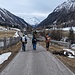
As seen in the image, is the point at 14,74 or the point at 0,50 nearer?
the point at 14,74

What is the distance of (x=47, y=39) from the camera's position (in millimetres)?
25562

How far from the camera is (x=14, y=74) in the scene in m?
11.1

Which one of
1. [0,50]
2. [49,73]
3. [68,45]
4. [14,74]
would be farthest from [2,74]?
[68,45]

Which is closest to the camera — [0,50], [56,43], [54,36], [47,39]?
Answer: [0,50]

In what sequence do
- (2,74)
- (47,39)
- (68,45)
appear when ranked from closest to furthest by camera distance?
1. (2,74)
2. (47,39)
3. (68,45)

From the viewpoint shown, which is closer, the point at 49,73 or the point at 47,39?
the point at 49,73

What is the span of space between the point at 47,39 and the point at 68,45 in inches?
313

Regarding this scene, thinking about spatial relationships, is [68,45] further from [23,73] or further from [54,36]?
[54,36]

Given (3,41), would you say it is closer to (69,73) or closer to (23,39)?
(23,39)

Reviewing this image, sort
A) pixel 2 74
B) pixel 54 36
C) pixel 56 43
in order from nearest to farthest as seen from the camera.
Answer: pixel 2 74, pixel 56 43, pixel 54 36

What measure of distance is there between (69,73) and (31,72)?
1.76 metres

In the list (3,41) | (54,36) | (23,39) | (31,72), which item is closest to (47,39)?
(23,39)

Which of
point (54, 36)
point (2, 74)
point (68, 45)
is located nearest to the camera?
point (2, 74)

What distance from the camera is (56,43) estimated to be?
136ft
